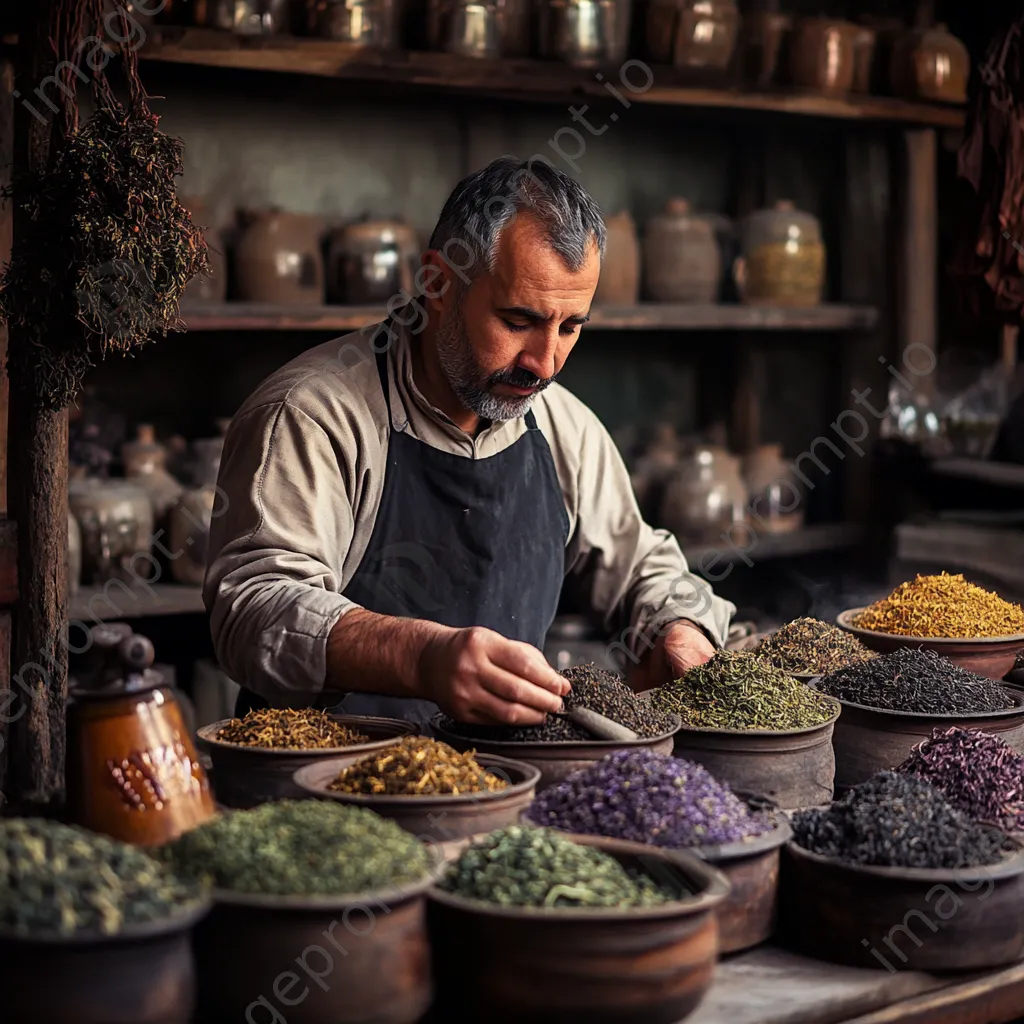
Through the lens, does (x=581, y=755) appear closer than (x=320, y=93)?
Yes

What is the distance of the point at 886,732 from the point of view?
6.31 ft

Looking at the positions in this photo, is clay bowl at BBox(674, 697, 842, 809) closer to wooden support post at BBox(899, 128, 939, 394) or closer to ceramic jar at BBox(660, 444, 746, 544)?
ceramic jar at BBox(660, 444, 746, 544)

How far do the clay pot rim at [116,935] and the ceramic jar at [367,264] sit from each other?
2.69m

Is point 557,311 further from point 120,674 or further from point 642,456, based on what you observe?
point 642,456

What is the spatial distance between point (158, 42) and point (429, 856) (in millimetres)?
2364

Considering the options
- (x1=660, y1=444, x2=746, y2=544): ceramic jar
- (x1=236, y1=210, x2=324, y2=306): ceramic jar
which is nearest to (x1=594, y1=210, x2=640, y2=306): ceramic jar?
(x1=660, y1=444, x2=746, y2=544): ceramic jar

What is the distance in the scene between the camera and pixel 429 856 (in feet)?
4.32

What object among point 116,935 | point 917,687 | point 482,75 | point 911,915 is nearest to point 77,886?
point 116,935

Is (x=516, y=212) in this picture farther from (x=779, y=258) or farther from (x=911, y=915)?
(x=779, y=258)

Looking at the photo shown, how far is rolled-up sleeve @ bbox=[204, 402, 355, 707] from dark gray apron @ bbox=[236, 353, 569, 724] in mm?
86

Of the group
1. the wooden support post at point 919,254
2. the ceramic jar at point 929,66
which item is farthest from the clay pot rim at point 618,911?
the ceramic jar at point 929,66

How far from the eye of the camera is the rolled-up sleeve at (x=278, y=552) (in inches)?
77.0

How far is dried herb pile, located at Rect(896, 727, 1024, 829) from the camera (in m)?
1.66

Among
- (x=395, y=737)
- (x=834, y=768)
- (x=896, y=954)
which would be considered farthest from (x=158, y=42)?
(x=896, y=954)
